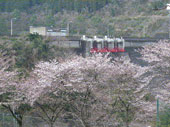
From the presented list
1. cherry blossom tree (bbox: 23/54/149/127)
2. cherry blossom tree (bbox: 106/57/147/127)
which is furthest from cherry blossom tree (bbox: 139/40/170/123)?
cherry blossom tree (bbox: 23/54/149/127)

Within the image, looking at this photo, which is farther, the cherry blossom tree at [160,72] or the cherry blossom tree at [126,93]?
the cherry blossom tree at [160,72]

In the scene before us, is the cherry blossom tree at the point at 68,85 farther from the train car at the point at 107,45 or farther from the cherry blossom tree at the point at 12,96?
the train car at the point at 107,45

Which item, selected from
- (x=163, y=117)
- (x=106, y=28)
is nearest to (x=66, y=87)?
(x=163, y=117)

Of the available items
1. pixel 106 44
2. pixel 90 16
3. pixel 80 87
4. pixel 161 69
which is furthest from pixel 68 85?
pixel 90 16

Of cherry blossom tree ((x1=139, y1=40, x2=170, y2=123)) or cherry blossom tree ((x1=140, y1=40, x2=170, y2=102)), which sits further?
cherry blossom tree ((x1=140, y1=40, x2=170, y2=102))

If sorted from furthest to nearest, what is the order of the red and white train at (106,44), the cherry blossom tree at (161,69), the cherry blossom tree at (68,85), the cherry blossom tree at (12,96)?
the red and white train at (106,44) < the cherry blossom tree at (161,69) < the cherry blossom tree at (12,96) < the cherry blossom tree at (68,85)

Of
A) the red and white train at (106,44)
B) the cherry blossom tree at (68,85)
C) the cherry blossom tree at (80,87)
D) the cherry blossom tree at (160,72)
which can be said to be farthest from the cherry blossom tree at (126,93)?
the red and white train at (106,44)

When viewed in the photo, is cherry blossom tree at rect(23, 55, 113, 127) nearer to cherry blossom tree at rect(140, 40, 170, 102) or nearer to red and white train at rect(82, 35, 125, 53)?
cherry blossom tree at rect(140, 40, 170, 102)

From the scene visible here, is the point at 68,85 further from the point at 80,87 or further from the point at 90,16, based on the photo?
the point at 90,16

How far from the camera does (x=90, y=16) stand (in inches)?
2586

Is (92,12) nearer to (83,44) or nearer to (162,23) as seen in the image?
(162,23)

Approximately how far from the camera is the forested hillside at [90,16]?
56.2 metres

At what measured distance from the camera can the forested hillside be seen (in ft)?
184

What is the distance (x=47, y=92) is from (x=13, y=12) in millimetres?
53046
